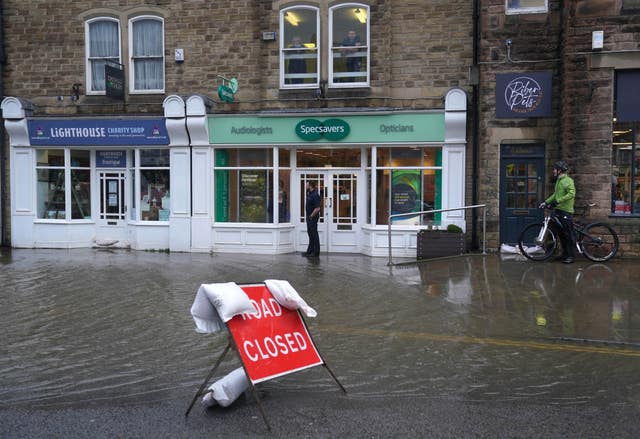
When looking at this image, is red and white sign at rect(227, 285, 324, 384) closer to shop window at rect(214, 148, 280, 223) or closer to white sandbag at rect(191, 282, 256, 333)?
white sandbag at rect(191, 282, 256, 333)

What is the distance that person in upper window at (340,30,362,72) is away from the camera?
1473 centimetres

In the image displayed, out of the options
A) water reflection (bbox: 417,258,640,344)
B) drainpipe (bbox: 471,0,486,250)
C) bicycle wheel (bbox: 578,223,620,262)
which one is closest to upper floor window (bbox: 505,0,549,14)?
drainpipe (bbox: 471,0,486,250)

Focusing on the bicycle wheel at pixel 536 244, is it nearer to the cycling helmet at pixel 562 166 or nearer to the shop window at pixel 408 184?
the cycling helmet at pixel 562 166

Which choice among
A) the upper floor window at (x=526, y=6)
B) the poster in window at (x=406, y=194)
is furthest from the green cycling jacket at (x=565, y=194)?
the upper floor window at (x=526, y=6)

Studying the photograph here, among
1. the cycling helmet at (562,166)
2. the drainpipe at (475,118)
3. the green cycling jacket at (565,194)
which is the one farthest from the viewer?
the drainpipe at (475,118)

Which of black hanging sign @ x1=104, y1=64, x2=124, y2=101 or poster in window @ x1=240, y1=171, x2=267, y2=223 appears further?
poster in window @ x1=240, y1=171, x2=267, y2=223

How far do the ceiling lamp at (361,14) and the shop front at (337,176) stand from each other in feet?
7.28

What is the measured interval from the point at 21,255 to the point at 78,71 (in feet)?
15.7

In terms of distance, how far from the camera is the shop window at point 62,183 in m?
16.3

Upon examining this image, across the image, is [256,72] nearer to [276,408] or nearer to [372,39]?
[372,39]

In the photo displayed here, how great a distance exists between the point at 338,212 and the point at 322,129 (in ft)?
6.79

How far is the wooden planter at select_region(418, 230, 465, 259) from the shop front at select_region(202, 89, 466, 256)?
0.98m

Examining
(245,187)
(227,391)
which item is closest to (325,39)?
(245,187)

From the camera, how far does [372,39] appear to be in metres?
14.5
